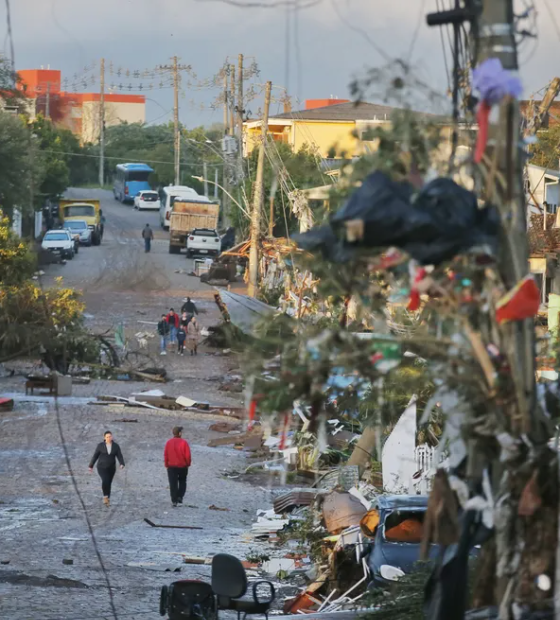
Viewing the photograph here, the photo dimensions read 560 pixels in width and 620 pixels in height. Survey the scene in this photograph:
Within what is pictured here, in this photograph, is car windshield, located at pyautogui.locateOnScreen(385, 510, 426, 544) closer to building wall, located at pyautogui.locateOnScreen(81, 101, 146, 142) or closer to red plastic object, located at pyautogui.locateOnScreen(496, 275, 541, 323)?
red plastic object, located at pyautogui.locateOnScreen(496, 275, 541, 323)

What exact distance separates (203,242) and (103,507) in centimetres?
4026

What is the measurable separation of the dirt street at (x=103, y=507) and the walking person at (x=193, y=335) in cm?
52

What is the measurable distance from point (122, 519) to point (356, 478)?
3548 mm

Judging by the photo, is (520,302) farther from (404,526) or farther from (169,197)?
(169,197)

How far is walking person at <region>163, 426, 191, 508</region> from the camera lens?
1889cm

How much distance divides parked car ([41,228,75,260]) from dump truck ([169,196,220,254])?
18.3ft

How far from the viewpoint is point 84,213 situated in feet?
218

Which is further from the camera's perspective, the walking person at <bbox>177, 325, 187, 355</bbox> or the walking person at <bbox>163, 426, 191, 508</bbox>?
the walking person at <bbox>177, 325, 187, 355</bbox>

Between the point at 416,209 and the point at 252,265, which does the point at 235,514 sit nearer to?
the point at 416,209

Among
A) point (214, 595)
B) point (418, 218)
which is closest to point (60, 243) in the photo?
point (214, 595)

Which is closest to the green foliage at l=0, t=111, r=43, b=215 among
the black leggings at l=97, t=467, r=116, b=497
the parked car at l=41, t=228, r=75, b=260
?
the parked car at l=41, t=228, r=75, b=260

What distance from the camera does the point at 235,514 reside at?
19.5 meters

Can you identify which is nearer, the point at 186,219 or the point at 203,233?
the point at 203,233

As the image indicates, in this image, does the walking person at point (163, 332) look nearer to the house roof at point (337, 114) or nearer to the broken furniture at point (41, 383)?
the broken furniture at point (41, 383)
